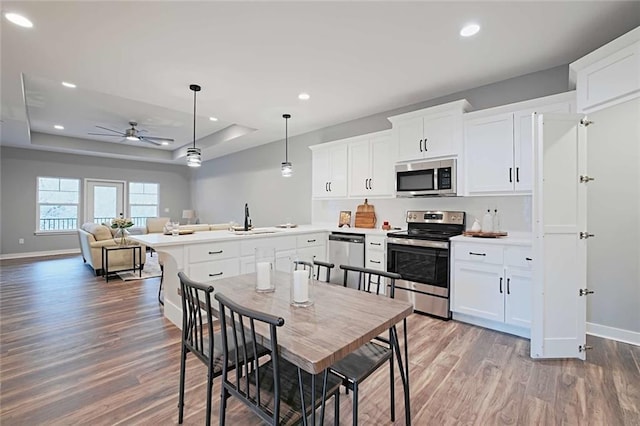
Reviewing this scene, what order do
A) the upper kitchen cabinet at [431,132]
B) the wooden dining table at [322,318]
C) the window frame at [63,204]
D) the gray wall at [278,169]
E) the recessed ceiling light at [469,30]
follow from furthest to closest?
the window frame at [63,204] < the upper kitchen cabinet at [431,132] < the gray wall at [278,169] < the recessed ceiling light at [469,30] < the wooden dining table at [322,318]

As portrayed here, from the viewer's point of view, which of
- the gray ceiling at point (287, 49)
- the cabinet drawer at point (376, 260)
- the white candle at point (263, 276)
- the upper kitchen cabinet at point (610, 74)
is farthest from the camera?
the cabinet drawer at point (376, 260)

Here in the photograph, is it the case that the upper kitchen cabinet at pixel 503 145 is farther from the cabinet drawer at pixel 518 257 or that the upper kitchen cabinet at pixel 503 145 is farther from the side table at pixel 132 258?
the side table at pixel 132 258

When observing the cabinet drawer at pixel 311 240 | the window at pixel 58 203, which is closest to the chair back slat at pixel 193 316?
the cabinet drawer at pixel 311 240

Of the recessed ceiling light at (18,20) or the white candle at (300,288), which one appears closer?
the white candle at (300,288)

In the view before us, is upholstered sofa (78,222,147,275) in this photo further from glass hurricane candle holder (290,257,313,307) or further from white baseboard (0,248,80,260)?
glass hurricane candle holder (290,257,313,307)

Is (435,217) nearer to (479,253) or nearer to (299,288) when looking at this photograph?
(479,253)

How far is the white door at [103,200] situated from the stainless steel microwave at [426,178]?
846 cm

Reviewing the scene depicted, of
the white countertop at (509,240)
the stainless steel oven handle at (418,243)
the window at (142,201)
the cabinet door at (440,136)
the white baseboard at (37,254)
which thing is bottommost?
the white baseboard at (37,254)

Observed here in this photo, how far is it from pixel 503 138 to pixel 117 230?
6.83m

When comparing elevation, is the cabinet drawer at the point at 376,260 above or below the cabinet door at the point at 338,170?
below

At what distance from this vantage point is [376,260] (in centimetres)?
393

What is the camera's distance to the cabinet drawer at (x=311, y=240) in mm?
4160

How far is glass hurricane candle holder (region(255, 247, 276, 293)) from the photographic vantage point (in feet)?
5.80

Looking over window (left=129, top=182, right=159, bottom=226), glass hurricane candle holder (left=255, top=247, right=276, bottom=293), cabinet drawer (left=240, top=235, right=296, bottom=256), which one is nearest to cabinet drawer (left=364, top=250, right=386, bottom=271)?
cabinet drawer (left=240, top=235, right=296, bottom=256)
